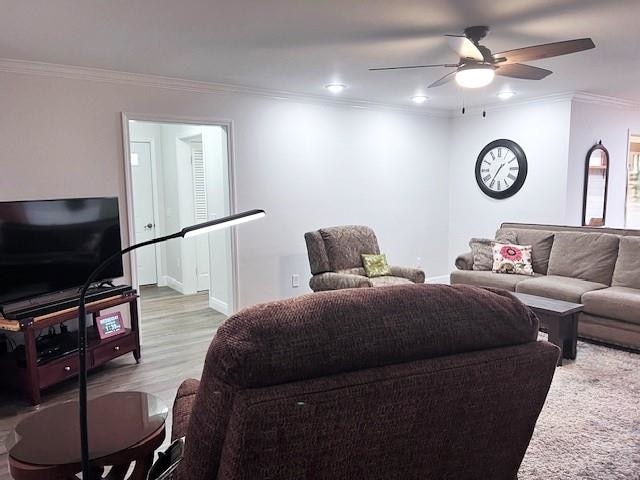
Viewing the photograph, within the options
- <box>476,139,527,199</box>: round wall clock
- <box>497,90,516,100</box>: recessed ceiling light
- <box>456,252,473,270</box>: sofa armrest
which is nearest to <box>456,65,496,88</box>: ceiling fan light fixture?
<box>497,90,516,100</box>: recessed ceiling light

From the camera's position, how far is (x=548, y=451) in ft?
8.34

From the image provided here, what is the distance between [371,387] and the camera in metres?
1.07

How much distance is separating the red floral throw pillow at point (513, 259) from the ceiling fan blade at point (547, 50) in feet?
8.17

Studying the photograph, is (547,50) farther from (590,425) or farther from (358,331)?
(358,331)

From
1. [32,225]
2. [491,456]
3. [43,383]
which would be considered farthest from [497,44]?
[43,383]

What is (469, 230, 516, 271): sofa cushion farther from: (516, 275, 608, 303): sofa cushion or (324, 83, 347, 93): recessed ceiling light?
(324, 83, 347, 93): recessed ceiling light

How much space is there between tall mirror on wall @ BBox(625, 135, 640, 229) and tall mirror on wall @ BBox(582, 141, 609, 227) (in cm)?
90

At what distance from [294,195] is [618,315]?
126 inches

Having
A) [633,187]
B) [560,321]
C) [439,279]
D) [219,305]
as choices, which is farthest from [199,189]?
[633,187]

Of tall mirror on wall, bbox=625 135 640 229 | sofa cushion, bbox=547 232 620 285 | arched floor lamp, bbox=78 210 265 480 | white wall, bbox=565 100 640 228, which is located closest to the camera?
arched floor lamp, bbox=78 210 265 480

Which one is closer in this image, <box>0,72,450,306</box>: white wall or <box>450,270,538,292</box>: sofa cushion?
<box>0,72,450,306</box>: white wall

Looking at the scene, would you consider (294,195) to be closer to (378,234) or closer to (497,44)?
(378,234)

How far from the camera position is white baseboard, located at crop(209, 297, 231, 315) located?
17.8ft

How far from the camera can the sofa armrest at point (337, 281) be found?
14.5 feet
